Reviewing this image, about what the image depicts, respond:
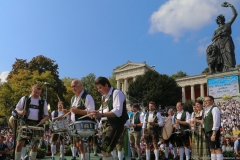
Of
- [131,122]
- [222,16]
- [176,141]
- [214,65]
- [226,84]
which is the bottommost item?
[176,141]

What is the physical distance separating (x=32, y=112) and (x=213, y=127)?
196 inches

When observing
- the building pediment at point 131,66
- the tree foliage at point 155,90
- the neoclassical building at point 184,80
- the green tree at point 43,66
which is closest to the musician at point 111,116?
the green tree at point 43,66

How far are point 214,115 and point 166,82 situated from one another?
5783cm

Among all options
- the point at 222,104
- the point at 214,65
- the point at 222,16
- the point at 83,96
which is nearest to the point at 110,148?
the point at 83,96

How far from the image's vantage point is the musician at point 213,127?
7.66 m

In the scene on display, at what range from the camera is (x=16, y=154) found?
24.3ft

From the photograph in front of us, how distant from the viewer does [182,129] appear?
11125 mm

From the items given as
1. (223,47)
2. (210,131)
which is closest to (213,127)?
(210,131)

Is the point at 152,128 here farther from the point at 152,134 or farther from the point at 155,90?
the point at 155,90

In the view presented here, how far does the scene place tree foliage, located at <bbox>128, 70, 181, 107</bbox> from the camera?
2474 inches

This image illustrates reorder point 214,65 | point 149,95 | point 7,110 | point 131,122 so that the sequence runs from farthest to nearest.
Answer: point 149,95
point 7,110
point 214,65
point 131,122

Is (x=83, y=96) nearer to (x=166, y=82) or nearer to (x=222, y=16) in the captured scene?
(x=222, y=16)

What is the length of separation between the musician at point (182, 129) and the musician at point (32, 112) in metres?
5.52

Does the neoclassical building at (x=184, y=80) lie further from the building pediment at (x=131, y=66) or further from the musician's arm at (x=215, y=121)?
the musician's arm at (x=215, y=121)
